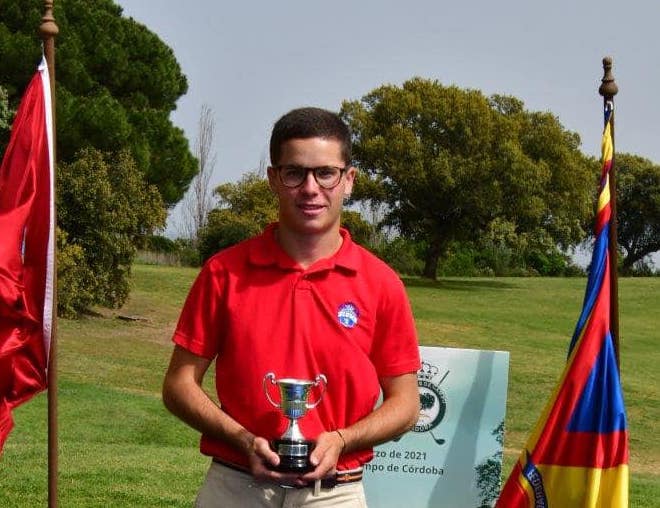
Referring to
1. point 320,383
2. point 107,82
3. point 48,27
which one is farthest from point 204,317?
point 107,82

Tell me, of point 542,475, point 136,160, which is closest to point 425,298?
point 136,160

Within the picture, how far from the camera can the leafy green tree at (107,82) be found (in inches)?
1271

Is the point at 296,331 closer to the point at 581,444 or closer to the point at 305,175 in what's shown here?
the point at 305,175

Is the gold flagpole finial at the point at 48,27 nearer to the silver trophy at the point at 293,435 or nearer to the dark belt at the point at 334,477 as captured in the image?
the dark belt at the point at 334,477

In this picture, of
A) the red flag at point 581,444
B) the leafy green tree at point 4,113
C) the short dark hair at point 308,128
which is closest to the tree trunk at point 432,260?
the leafy green tree at point 4,113

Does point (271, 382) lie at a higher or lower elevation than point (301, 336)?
lower

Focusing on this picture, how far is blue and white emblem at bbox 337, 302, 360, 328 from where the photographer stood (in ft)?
10.7

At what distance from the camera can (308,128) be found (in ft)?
10.8

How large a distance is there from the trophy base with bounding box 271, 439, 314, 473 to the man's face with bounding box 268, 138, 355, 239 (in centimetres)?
63

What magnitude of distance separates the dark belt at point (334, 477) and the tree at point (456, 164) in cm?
4468

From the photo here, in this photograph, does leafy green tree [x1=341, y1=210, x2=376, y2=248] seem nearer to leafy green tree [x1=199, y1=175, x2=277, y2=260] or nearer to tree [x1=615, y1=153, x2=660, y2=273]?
leafy green tree [x1=199, y1=175, x2=277, y2=260]

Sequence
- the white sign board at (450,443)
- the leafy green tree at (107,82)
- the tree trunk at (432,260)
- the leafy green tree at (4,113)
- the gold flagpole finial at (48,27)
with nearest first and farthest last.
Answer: the gold flagpole finial at (48,27), the white sign board at (450,443), the leafy green tree at (4,113), the leafy green tree at (107,82), the tree trunk at (432,260)

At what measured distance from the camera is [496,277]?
190 feet

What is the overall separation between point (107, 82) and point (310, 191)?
33873mm
